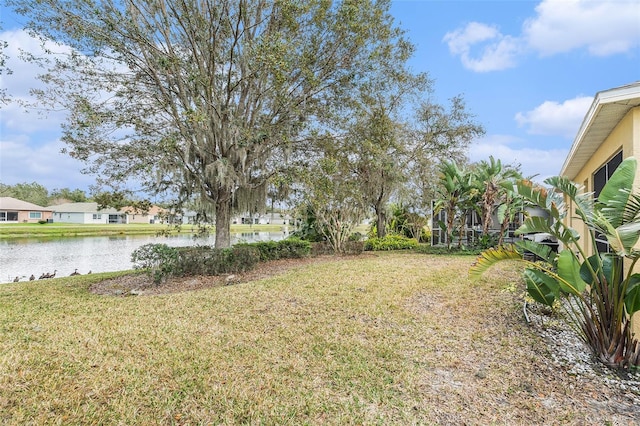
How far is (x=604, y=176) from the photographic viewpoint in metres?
6.50

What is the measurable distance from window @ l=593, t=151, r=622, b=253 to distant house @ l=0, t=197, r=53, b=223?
171 feet

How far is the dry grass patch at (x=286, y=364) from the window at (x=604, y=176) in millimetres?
2339

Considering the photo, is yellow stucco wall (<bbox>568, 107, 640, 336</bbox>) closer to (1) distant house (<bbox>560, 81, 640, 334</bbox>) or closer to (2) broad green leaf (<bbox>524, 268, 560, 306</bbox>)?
(1) distant house (<bbox>560, 81, 640, 334</bbox>)

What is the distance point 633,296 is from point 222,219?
837 cm

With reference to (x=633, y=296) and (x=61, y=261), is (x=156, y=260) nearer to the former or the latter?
(x=633, y=296)

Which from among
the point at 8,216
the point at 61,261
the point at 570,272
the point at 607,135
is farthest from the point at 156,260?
the point at 8,216

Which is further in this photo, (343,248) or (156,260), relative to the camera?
(343,248)

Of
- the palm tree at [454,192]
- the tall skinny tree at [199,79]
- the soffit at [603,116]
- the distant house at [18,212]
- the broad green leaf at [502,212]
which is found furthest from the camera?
the distant house at [18,212]

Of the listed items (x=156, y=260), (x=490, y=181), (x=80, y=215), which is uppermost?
(x=490, y=181)

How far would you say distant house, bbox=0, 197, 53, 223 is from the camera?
125 ft

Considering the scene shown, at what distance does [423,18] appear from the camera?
9125 mm

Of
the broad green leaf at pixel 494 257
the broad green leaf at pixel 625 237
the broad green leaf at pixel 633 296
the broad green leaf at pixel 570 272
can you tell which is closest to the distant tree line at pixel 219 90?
the broad green leaf at pixel 494 257

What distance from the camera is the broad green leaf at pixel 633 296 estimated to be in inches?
129

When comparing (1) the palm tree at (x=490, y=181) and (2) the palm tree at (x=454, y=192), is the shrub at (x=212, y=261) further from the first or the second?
(1) the palm tree at (x=490, y=181)
